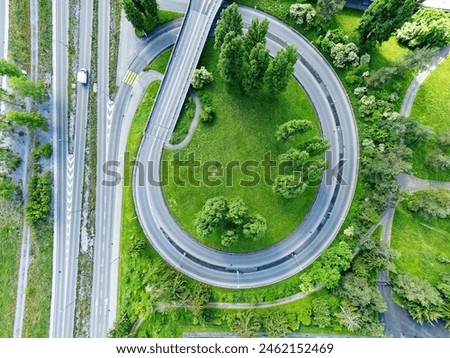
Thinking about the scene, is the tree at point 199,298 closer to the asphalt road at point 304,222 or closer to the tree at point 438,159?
the asphalt road at point 304,222

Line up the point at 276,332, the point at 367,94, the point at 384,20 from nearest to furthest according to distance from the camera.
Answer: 1. the point at 384,20
2. the point at 276,332
3. the point at 367,94

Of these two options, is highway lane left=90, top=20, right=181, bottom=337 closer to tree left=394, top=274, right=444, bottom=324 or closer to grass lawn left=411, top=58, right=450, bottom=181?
grass lawn left=411, top=58, right=450, bottom=181

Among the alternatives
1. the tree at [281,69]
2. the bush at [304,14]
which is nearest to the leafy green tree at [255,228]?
the tree at [281,69]

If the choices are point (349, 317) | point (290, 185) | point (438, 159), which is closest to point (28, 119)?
point (290, 185)

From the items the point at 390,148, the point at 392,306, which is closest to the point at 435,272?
the point at 392,306

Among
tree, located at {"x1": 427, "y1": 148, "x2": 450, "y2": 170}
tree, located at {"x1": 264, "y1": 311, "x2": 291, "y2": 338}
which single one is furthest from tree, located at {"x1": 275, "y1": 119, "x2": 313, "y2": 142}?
tree, located at {"x1": 264, "y1": 311, "x2": 291, "y2": 338}
